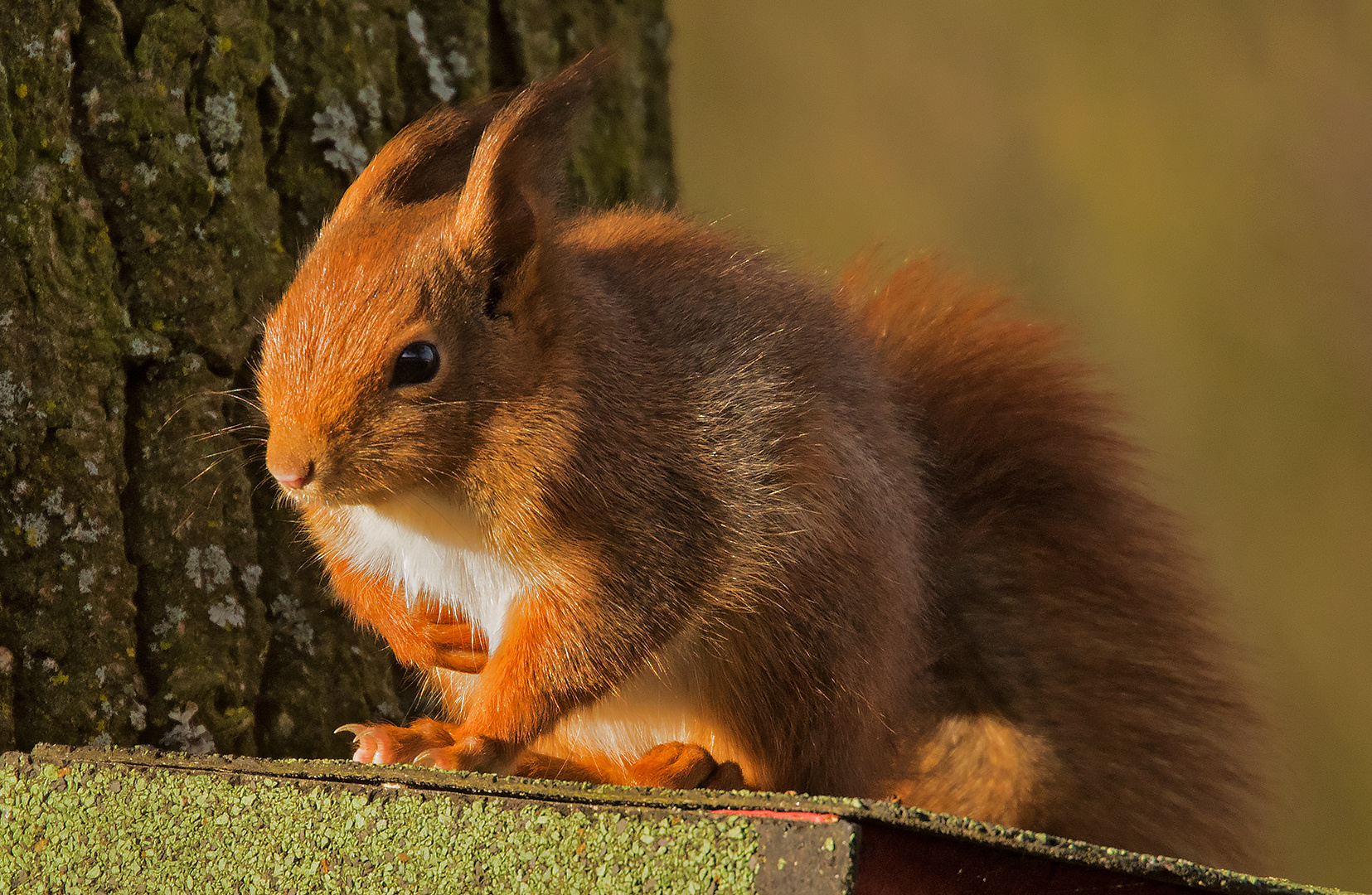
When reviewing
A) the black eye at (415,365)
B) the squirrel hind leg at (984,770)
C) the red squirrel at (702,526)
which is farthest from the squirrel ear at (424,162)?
the squirrel hind leg at (984,770)

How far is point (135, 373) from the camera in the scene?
1.06 metres

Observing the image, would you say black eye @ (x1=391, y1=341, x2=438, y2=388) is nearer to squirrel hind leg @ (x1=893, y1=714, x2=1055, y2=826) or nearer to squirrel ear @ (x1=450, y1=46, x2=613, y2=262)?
squirrel ear @ (x1=450, y1=46, x2=613, y2=262)

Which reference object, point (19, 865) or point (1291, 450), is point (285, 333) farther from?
point (1291, 450)

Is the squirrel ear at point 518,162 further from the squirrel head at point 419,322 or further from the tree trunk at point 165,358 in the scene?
the tree trunk at point 165,358

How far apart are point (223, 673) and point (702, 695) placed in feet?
1.53

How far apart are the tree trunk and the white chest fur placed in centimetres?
18

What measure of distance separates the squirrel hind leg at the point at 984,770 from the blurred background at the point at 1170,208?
1.29 m

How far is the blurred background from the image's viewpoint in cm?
214

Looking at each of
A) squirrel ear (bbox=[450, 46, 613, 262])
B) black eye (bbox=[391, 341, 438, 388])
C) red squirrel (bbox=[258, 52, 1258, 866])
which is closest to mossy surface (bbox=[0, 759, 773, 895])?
red squirrel (bbox=[258, 52, 1258, 866])

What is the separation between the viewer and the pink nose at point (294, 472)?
76 cm

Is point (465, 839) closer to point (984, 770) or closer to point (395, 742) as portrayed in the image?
point (395, 742)

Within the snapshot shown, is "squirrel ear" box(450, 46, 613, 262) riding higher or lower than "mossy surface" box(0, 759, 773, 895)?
higher

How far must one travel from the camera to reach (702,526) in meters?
0.83

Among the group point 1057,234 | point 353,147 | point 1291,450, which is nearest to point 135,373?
point 353,147
